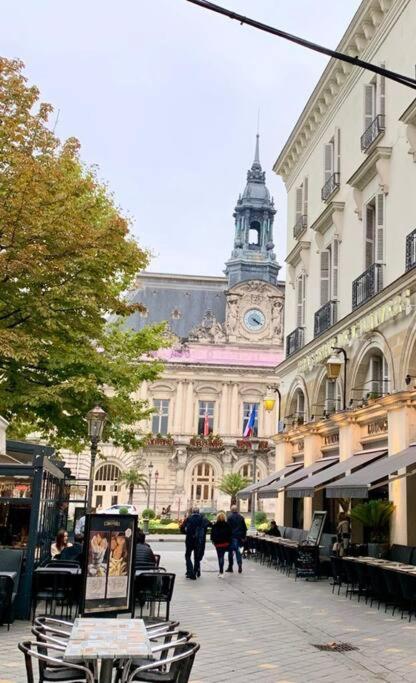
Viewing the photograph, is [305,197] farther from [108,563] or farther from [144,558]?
[108,563]

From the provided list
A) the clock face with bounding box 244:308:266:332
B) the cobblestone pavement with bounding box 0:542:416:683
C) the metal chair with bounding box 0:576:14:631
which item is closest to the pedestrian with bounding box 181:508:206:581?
the cobblestone pavement with bounding box 0:542:416:683

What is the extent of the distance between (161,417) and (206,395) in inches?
162

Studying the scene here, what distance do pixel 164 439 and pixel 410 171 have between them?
4437 centimetres

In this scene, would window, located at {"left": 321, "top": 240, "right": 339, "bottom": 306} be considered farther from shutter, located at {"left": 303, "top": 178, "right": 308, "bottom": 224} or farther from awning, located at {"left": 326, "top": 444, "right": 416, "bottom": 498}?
awning, located at {"left": 326, "top": 444, "right": 416, "bottom": 498}

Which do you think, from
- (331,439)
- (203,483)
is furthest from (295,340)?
(203,483)

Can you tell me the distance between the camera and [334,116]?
23531 mm

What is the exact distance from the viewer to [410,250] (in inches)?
651

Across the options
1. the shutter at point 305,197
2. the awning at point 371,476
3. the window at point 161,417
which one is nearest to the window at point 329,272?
the shutter at point 305,197

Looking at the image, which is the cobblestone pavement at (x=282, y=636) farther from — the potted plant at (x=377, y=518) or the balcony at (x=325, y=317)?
the balcony at (x=325, y=317)

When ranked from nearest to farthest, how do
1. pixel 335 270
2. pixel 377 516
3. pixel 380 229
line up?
1. pixel 377 516
2. pixel 380 229
3. pixel 335 270

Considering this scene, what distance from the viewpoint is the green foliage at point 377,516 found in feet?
53.9

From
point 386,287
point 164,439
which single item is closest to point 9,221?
point 386,287

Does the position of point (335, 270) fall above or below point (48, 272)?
above

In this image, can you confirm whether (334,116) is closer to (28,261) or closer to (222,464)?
(28,261)
